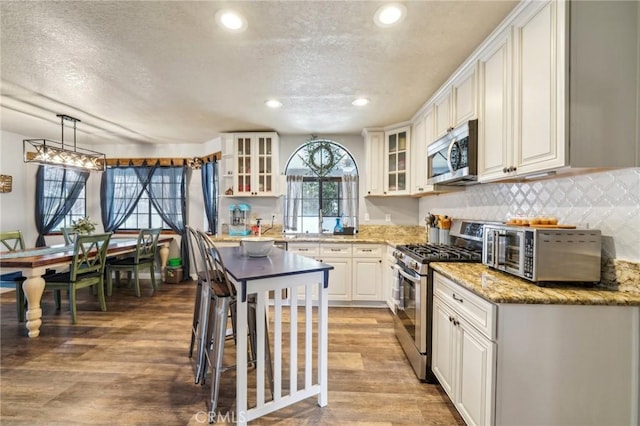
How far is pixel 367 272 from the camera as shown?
3648mm

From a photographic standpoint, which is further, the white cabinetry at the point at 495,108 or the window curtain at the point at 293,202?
the window curtain at the point at 293,202

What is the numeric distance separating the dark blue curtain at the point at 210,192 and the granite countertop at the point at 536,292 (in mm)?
4174

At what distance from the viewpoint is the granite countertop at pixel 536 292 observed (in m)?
1.26

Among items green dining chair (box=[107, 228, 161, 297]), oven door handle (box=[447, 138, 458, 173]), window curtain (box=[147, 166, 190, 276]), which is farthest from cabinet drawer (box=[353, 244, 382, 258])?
window curtain (box=[147, 166, 190, 276])

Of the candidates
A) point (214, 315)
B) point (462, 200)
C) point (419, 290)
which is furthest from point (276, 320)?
point (462, 200)

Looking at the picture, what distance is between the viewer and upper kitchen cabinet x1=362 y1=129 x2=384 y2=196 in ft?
13.1

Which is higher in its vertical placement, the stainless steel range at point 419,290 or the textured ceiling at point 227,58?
the textured ceiling at point 227,58

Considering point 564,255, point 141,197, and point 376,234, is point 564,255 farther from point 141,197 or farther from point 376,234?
point 141,197

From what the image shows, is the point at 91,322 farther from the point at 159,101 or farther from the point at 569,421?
the point at 569,421

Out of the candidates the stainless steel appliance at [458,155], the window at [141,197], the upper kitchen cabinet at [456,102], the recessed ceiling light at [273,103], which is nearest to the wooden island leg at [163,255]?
the window at [141,197]

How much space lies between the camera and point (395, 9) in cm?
161

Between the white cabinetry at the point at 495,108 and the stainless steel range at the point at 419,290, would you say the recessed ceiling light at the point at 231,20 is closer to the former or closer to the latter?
the white cabinetry at the point at 495,108

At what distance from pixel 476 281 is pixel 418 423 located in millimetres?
950

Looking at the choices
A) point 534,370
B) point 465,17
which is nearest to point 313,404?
point 534,370
